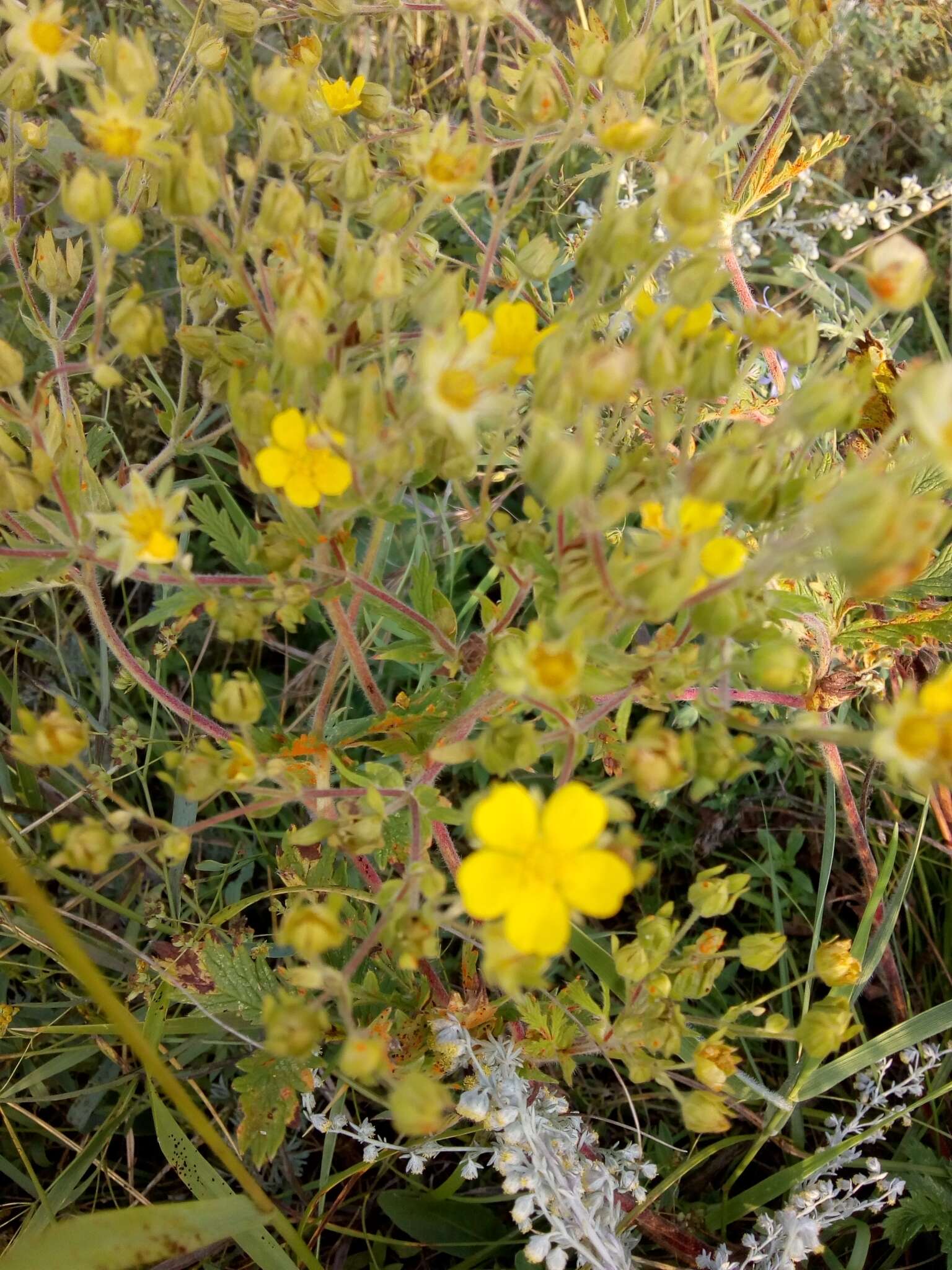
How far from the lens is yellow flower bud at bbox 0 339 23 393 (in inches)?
58.6

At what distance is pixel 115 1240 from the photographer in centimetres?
138

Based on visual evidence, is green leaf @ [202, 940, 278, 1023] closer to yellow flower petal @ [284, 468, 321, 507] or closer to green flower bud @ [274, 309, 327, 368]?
yellow flower petal @ [284, 468, 321, 507]

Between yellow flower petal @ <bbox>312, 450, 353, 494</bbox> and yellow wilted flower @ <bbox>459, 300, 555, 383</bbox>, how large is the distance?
28cm

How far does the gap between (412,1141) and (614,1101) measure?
48cm

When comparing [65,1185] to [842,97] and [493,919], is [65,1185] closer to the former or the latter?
[493,919]

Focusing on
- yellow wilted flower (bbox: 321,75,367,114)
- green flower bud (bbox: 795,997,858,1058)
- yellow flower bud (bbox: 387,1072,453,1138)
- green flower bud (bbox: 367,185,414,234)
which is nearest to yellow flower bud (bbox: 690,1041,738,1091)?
green flower bud (bbox: 795,997,858,1058)

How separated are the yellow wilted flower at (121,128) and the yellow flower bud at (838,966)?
1670 millimetres

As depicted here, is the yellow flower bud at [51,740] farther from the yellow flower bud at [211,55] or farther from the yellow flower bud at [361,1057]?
the yellow flower bud at [211,55]

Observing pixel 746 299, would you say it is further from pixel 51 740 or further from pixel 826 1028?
pixel 51 740

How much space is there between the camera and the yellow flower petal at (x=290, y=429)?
1331mm

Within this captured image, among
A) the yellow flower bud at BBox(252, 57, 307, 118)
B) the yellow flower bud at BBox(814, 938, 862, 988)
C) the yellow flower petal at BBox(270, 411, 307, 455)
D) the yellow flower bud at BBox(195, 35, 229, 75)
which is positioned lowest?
the yellow flower bud at BBox(814, 938, 862, 988)

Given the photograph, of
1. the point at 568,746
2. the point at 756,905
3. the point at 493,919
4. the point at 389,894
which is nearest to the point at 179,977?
the point at 389,894

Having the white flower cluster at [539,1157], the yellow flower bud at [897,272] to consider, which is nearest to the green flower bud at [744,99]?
the yellow flower bud at [897,272]

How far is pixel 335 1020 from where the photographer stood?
203 centimetres
